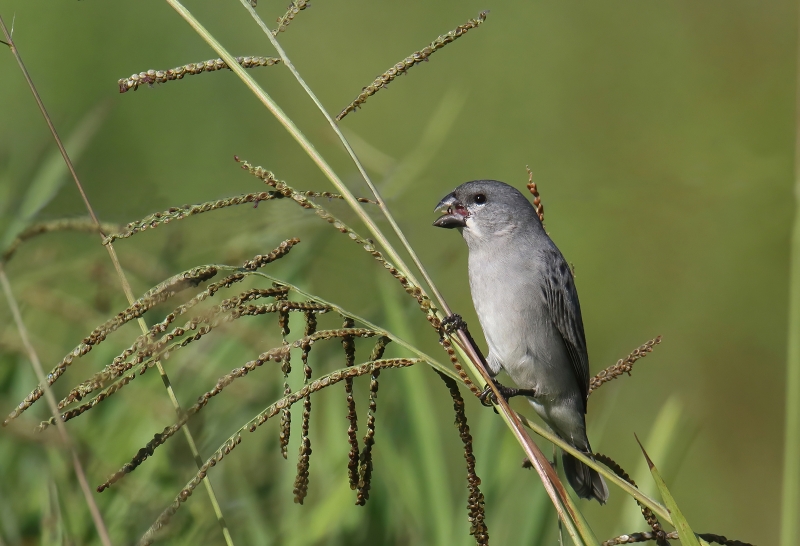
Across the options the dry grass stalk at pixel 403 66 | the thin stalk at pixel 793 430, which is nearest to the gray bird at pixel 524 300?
the thin stalk at pixel 793 430

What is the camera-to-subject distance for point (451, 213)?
3.62 meters

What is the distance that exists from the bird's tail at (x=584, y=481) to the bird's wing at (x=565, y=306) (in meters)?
0.39

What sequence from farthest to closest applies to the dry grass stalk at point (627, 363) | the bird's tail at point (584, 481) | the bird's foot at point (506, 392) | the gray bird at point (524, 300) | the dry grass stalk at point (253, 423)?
the bird's tail at point (584, 481) → the gray bird at point (524, 300) → the bird's foot at point (506, 392) → the dry grass stalk at point (627, 363) → the dry grass stalk at point (253, 423)

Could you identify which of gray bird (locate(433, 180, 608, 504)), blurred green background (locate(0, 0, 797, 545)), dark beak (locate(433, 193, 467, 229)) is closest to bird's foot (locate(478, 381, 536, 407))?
gray bird (locate(433, 180, 608, 504))

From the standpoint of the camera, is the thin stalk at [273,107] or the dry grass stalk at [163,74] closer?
the dry grass stalk at [163,74]

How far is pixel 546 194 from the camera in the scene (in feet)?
24.3

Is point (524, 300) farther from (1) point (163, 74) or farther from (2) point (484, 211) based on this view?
(1) point (163, 74)

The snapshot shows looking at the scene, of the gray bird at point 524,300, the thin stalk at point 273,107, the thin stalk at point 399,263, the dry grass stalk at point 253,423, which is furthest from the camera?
the gray bird at point 524,300

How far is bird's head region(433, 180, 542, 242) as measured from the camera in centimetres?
358

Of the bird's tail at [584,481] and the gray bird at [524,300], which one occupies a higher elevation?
the gray bird at [524,300]

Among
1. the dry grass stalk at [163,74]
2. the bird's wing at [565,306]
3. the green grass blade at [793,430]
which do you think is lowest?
the green grass blade at [793,430]

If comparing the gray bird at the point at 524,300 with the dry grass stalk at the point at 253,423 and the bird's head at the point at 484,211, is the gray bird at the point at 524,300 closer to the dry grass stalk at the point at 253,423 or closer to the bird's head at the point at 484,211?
the bird's head at the point at 484,211

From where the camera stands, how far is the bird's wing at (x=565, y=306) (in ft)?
11.7

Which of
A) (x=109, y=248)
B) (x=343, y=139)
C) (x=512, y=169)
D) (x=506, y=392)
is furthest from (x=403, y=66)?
(x=512, y=169)
